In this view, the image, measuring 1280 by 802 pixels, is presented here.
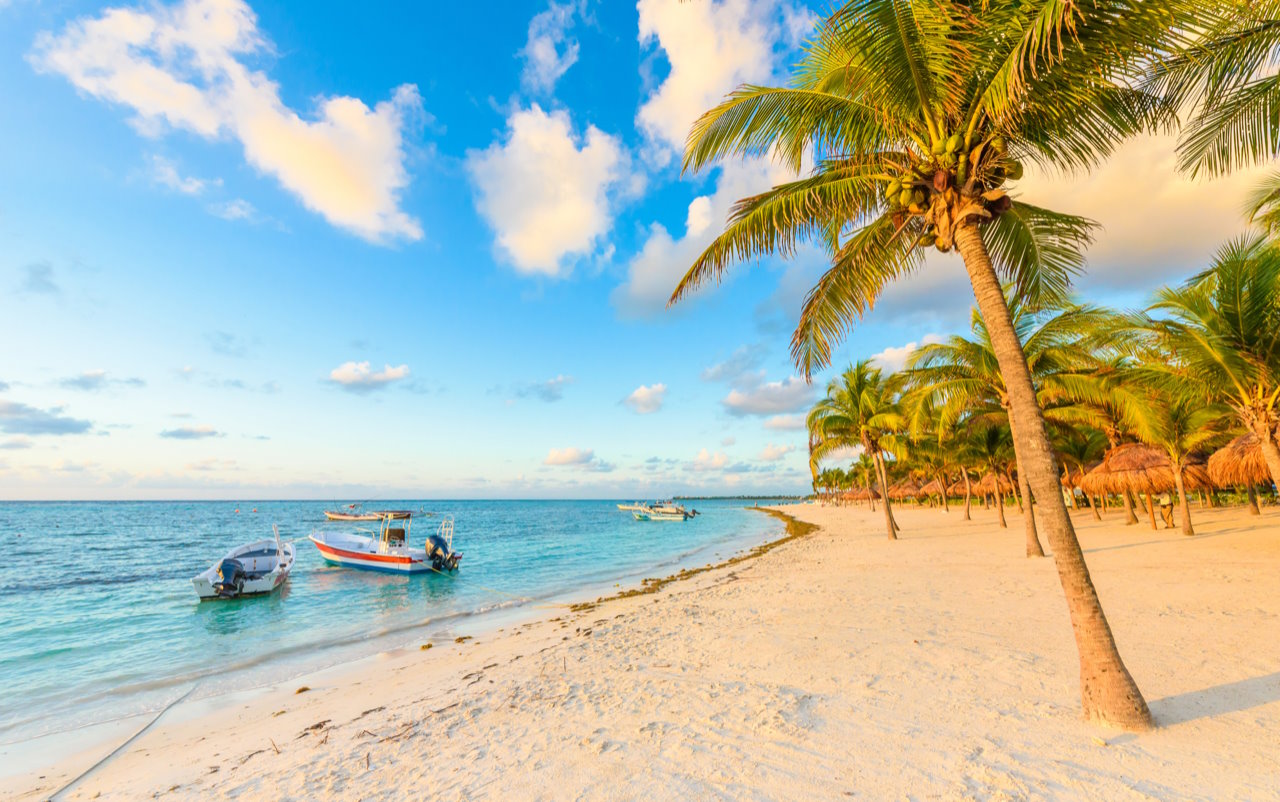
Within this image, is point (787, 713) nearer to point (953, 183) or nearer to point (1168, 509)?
point (953, 183)

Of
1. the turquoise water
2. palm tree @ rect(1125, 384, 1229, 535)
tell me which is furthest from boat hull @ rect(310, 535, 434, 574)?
palm tree @ rect(1125, 384, 1229, 535)

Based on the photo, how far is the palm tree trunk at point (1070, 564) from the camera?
151 inches

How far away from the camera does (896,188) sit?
4.99 m

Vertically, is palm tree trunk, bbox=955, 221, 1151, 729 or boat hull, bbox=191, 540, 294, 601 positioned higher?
palm tree trunk, bbox=955, 221, 1151, 729

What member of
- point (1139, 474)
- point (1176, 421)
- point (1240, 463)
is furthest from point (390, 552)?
point (1240, 463)

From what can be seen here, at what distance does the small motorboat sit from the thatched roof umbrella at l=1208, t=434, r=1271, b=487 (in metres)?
34.3

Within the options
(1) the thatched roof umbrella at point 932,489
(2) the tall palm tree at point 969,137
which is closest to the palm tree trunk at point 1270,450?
(2) the tall palm tree at point 969,137

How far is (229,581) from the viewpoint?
16.7 metres

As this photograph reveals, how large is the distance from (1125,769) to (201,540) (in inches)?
2201

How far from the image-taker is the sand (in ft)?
11.4

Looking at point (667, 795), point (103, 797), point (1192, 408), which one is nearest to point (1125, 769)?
point (667, 795)

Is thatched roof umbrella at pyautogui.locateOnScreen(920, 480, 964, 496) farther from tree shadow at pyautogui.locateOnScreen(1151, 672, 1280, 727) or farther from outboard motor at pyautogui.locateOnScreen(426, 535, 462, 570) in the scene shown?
tree shadow at pyautogui.locateOnScreen(1151, 672, 1280, 727)

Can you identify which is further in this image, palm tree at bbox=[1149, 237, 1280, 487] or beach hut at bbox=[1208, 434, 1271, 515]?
beach hut at bbox=[1208, 434, 1271, 515]

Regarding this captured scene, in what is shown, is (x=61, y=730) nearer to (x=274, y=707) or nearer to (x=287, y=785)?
(x=274, y=707)
